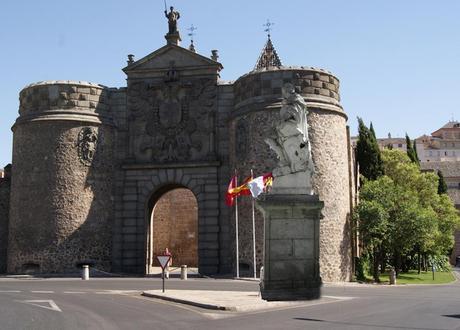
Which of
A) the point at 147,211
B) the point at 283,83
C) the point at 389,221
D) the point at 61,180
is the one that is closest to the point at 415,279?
the point at 389,221

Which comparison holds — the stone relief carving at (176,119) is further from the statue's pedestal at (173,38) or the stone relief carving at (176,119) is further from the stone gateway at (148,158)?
the statue's pedestal at (173,38)

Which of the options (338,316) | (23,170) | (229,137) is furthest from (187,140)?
(338,316)

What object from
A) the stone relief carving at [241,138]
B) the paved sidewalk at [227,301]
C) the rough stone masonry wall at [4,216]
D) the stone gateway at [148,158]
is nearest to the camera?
the paved sidewalk at [227,301]

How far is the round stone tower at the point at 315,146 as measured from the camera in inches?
1163

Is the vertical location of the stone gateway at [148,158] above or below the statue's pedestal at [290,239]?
above

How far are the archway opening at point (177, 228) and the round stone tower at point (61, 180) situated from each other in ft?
44.6

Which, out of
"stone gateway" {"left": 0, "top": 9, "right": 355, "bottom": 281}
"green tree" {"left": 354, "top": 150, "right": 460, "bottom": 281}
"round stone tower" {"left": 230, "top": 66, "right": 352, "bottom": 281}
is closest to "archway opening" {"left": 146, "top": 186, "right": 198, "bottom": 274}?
"stone gateway" {"left": 0, "top": 9, "right": 355, "bottom": 281}

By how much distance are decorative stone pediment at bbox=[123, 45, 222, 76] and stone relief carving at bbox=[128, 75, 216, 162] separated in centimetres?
60

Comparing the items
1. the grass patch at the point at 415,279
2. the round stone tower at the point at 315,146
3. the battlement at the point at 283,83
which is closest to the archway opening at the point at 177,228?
the grass patch at the point at 415,279

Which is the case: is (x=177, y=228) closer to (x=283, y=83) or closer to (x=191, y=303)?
(x=283, y=83)

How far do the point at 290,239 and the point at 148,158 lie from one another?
20774 millimetres

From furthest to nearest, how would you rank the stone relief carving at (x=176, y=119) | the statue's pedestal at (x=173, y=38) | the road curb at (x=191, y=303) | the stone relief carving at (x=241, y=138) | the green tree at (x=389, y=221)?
the statue's pedestal at (x=173, y=38) → the stone relief carving at (x=176, y=119) → the green tree at (x=389, y=221) → the stone relief carving at (x=241, y=138) → the road curb at (x=191, y=303)

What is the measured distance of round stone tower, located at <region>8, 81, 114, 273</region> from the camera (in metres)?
31.2

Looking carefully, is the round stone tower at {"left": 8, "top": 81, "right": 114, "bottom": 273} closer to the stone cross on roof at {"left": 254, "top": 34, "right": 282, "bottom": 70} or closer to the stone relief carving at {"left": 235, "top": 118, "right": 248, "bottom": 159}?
the stone relief carving at {"left": 235, "top": 118, "right": 248, "bottom": 159}
